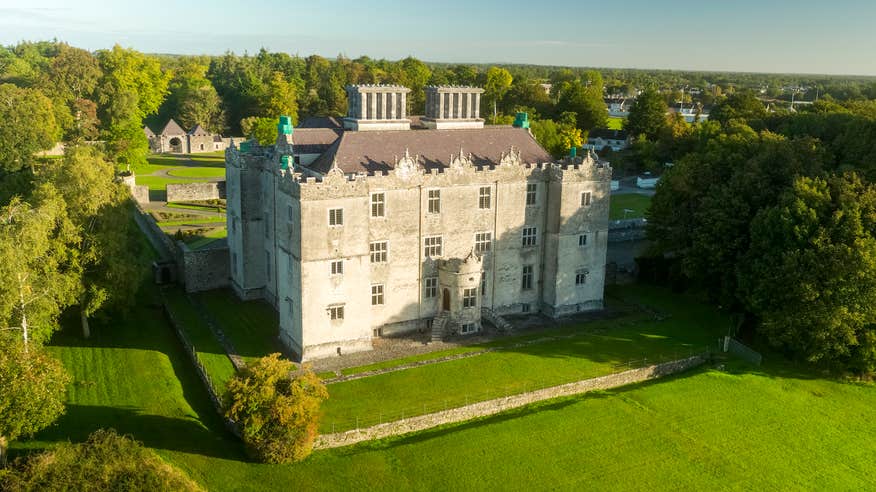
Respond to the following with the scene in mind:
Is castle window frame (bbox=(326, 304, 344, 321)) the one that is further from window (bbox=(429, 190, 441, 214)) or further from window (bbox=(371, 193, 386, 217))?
window (bbox=(429, 190, 441, 214))

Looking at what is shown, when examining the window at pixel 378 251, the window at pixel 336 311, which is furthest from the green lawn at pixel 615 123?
the window at pixel 336 311

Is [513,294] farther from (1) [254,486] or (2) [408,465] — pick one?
(1) [254,486]

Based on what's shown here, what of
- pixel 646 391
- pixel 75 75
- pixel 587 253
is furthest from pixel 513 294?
pixel 75 75

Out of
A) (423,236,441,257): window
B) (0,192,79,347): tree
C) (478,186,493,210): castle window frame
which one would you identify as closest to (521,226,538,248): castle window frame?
(478,186,493,210): castle window frame

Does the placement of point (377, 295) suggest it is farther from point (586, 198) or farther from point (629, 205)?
point (629, 205)

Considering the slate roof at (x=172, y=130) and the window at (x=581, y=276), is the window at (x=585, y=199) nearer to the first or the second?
the window at (x=581, y=276)
